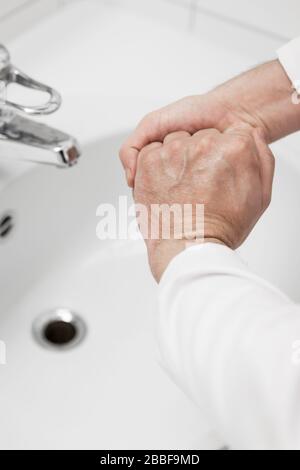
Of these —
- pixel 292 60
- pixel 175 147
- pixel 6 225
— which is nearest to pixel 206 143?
pixel 175 147

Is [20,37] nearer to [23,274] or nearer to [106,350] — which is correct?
[23,274]

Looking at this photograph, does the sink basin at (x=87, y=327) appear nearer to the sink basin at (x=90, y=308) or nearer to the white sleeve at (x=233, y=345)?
the sink basin at (x=90, y=308)

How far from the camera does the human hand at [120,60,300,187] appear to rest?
60 centimetres

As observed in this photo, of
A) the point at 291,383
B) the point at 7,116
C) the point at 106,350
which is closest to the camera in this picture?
the point at 291,383

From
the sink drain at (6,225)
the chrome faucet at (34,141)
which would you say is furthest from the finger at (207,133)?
the sink drain at (6,225)

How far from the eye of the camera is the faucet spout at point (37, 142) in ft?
2.03

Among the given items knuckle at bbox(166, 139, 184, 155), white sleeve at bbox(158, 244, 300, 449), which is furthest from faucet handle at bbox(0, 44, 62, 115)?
white sleeve at bbox(158, 244, 300, 449)

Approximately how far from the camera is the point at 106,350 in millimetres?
726

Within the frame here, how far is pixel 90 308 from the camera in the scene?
0.76 meters

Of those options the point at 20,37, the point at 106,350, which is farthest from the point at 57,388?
the point at 20,37

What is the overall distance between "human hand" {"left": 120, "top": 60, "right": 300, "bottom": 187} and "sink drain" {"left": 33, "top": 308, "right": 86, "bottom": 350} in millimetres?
262

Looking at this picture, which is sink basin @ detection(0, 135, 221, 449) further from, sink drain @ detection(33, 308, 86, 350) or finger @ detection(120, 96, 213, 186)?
finger @ detection(120, 96, 213, 186)

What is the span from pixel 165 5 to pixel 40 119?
0.89ft

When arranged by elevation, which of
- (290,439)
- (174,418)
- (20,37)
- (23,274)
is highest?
(20,37)
